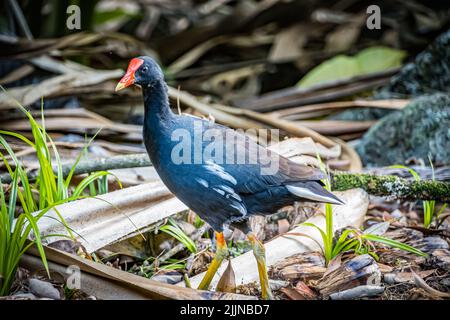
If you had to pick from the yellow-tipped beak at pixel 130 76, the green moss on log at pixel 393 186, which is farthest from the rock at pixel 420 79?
the yellow-tipped beak at pixel 130 76

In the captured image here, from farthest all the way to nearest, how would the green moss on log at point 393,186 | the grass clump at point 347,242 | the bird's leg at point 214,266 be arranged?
1. the green moss on log at point 393,186
2. the grass clump at point 347,242
3. the bird's leg at point 214,266

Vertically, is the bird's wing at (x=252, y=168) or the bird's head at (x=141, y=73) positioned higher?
the bird's head at (x=141, y=73)

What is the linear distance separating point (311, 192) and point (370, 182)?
0.88m

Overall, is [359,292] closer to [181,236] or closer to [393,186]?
[393,186]

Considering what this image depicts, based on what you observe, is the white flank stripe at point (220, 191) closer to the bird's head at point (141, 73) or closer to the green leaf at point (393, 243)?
the bird's head at point (141, 73)

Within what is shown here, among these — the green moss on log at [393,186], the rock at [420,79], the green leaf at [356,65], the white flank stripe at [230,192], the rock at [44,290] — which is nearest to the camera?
the rock at [44,290]

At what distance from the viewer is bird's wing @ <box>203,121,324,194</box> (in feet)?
9.05

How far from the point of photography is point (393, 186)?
3.42 meters

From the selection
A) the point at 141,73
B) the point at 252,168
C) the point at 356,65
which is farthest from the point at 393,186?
the point at 356,65

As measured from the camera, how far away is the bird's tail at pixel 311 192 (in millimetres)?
2730

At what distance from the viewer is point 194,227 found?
353 centimetres

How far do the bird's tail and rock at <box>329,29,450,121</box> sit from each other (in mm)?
2691

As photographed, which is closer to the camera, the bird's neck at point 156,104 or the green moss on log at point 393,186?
the bird's neck at point 156,104
